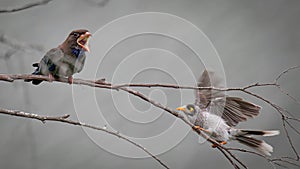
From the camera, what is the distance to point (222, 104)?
588 millimetres

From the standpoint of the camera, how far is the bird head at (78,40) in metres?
0.57

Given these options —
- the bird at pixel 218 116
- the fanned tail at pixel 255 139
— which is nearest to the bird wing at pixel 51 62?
the bird at pixel 218 116

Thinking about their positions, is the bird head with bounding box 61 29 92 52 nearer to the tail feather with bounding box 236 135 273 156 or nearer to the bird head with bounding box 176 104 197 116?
the bird head with bounding box 176 104 197 116

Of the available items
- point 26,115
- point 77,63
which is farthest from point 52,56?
point 26,115

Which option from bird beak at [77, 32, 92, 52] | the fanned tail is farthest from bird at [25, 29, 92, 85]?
the fanned tail

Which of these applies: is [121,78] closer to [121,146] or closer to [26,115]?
[121,146]

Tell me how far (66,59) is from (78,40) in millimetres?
66

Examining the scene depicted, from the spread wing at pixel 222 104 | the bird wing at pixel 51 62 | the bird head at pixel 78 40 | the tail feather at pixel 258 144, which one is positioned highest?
the spread wing at pixel 222 104

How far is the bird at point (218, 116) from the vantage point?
57 cm

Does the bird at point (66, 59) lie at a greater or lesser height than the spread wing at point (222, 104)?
lesser

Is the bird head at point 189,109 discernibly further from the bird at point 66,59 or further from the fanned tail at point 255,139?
the bird at point 66,59

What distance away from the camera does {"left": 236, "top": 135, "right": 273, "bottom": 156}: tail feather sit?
0.57 m

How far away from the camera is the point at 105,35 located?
706 mm

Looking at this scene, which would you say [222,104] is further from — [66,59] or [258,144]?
[66,59]
